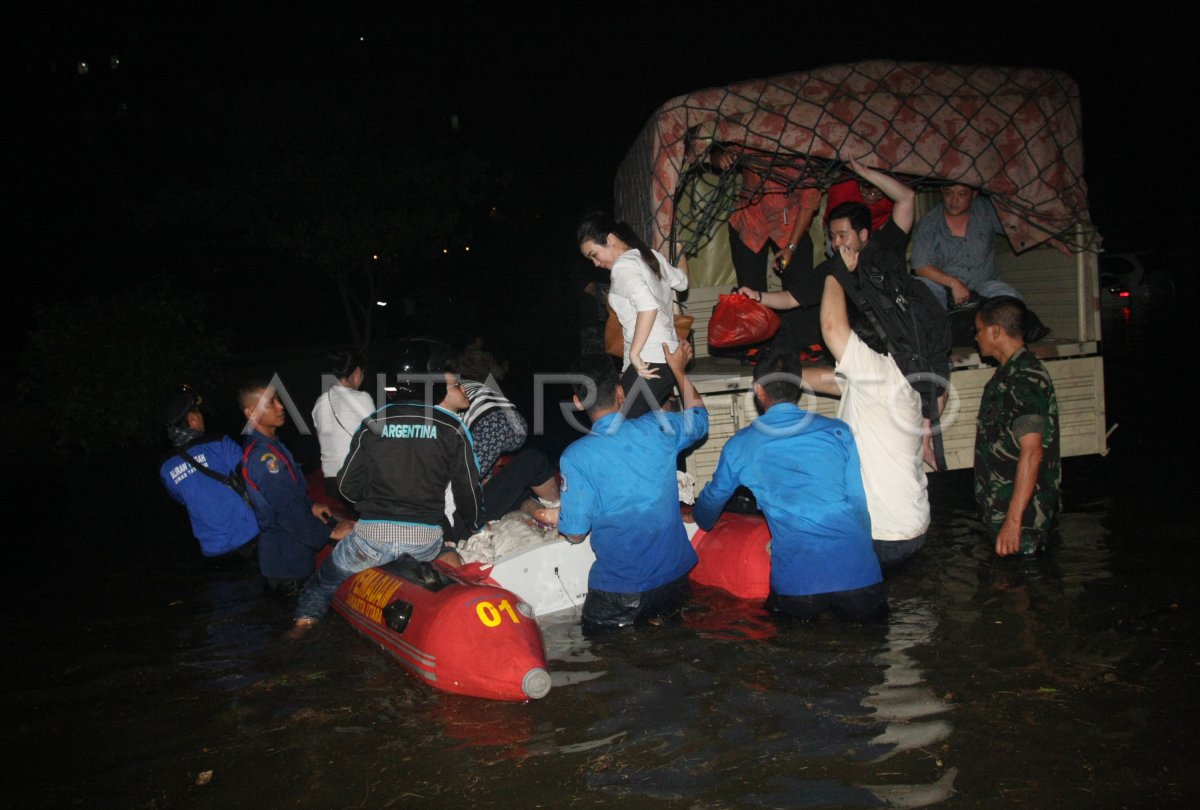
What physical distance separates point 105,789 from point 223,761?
16.5 inches

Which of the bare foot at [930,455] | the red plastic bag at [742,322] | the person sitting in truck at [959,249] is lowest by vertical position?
the bare foot at [930,455]

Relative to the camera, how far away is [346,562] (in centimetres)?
502

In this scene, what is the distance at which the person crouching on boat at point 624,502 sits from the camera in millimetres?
4559

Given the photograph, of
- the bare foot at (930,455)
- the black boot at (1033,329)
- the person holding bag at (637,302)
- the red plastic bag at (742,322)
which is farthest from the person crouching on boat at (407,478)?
the black boot at (1033,329)

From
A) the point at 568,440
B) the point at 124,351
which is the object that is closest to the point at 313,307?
the point at 124,351

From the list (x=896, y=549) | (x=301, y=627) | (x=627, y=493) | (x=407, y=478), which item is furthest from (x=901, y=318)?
(x=301, y=627)

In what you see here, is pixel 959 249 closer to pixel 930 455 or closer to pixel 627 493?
pixel 930 455

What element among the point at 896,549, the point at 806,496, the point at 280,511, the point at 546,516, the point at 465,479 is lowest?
the point at 896,549

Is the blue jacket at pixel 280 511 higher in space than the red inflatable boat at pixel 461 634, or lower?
higher

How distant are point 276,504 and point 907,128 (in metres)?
4.45

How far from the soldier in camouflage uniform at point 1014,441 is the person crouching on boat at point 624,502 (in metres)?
1.72

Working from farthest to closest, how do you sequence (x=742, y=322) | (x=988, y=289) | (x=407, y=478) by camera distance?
(x=988, y=289)
(x=742, y=322)
(x=407, y=478)

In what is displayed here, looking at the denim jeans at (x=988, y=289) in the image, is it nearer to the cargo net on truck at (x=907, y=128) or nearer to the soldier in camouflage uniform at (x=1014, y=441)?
the cargo net on truck at (x=907, y=128)

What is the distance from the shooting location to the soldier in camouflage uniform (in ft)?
16.3
